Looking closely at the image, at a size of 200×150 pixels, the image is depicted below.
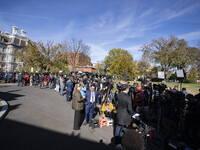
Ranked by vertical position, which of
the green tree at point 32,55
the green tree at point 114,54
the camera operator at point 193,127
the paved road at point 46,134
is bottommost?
the paved road at point 46,134

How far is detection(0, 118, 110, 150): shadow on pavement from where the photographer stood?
366 cm

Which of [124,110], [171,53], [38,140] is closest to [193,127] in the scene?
[124,110]

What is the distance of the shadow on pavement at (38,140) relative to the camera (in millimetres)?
3658

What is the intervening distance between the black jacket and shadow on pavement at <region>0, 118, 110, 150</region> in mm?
1104

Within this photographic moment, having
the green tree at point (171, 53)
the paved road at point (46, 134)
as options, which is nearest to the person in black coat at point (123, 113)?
the paved road at point (46, 134)

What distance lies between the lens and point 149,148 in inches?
161

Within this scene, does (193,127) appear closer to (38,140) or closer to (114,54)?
(38,140)

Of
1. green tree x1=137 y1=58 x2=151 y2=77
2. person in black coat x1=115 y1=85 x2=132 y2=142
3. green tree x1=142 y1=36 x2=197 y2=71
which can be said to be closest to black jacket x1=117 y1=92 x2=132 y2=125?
person in black coat x1=115 y1=85 x2=132 y2=142

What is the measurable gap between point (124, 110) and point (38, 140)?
309 centimetres

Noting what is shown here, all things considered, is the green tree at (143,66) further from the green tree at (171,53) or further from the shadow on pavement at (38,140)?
the shadow on pavement at (38,140)

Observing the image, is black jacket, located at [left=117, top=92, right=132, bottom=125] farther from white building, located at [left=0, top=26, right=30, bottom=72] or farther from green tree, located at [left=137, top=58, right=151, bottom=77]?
white building, located at [left=0, top=26, right=30, bottom=72]

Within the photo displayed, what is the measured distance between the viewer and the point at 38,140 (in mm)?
3980

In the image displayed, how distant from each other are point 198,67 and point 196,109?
26.2 meters

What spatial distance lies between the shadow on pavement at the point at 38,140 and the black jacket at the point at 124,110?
3.62 feet
